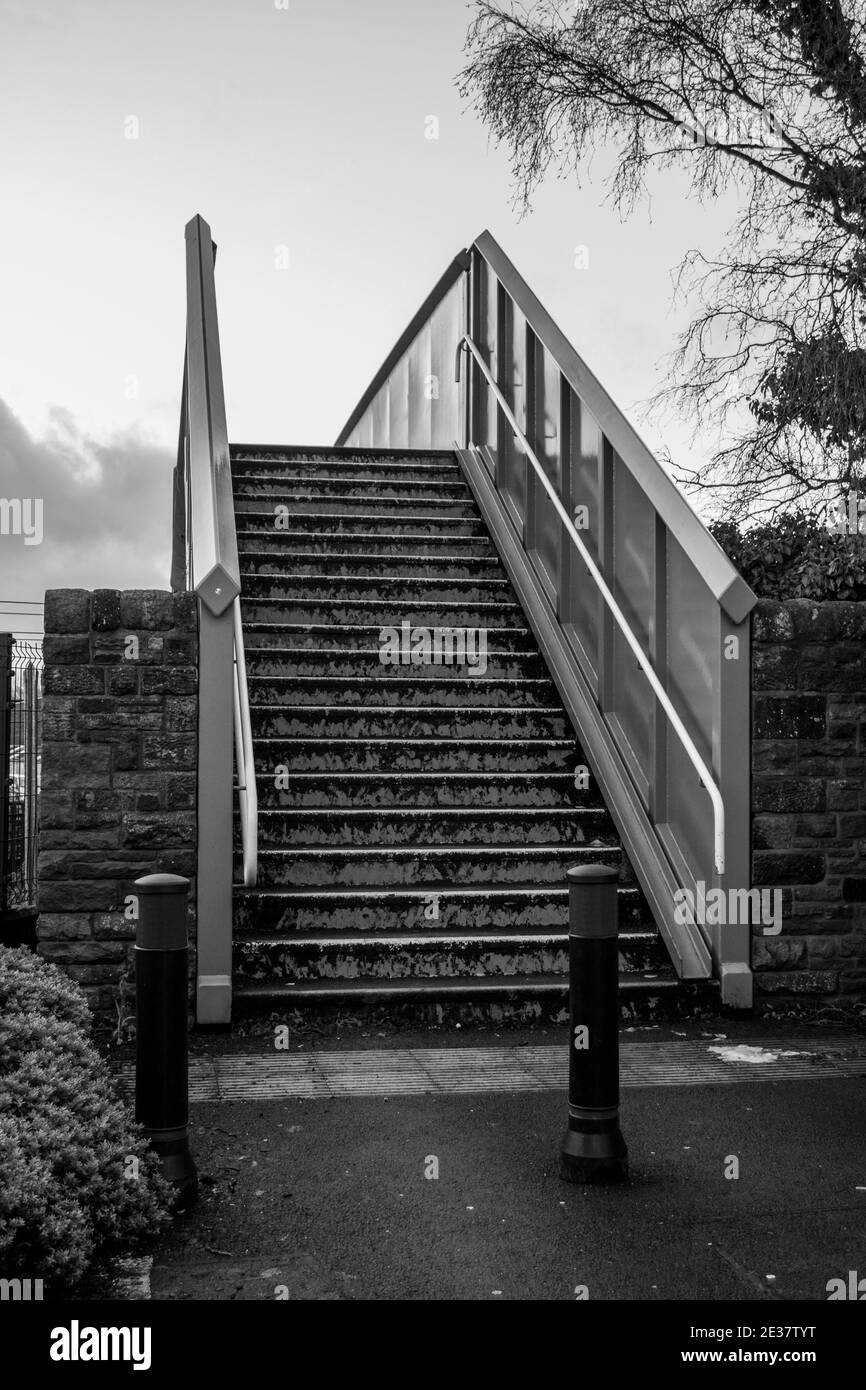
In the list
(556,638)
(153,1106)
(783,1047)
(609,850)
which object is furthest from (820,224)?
(153,1106)

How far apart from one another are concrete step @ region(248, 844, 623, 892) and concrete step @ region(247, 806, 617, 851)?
0.29 ft

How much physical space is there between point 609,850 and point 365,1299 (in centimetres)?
375

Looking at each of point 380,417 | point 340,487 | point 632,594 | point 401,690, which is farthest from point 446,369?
point 632,594

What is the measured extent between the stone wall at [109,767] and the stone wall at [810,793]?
2.65 meters

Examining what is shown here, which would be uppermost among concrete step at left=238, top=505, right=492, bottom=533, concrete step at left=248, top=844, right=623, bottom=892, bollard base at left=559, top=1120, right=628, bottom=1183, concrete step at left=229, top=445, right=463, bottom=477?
concrete step at left=229, top=445, right=463, bottom=477

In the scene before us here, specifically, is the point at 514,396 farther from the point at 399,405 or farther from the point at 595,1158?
the point at 595,1158

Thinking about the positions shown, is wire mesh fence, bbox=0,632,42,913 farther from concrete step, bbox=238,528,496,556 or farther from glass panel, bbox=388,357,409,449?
glass panel, bbox=388,357,409,449

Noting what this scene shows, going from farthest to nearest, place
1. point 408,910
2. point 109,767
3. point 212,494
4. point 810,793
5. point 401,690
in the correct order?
point 401,690, point 212,494, point 408,910, point 810,793, point 109,767

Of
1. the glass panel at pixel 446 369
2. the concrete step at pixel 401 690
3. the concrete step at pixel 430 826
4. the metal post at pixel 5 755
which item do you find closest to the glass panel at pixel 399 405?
the glass panel at pixel 446 369

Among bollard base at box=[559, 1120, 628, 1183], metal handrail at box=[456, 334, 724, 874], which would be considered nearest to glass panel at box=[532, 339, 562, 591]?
metal handrail at box=[456, 334, 724, 874]

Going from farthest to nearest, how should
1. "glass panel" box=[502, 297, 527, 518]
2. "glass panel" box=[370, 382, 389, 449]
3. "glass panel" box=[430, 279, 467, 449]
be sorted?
"glass panel" box=[370, 382, 389, 449] → "glass panel" box=[430, 279, 467, 449] → "glass panel" box=[502, 297, 527, 518]

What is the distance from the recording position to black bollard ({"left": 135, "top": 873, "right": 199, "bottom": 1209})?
366cm

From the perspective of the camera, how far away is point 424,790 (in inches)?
276

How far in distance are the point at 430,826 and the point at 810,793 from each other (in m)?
1.95
